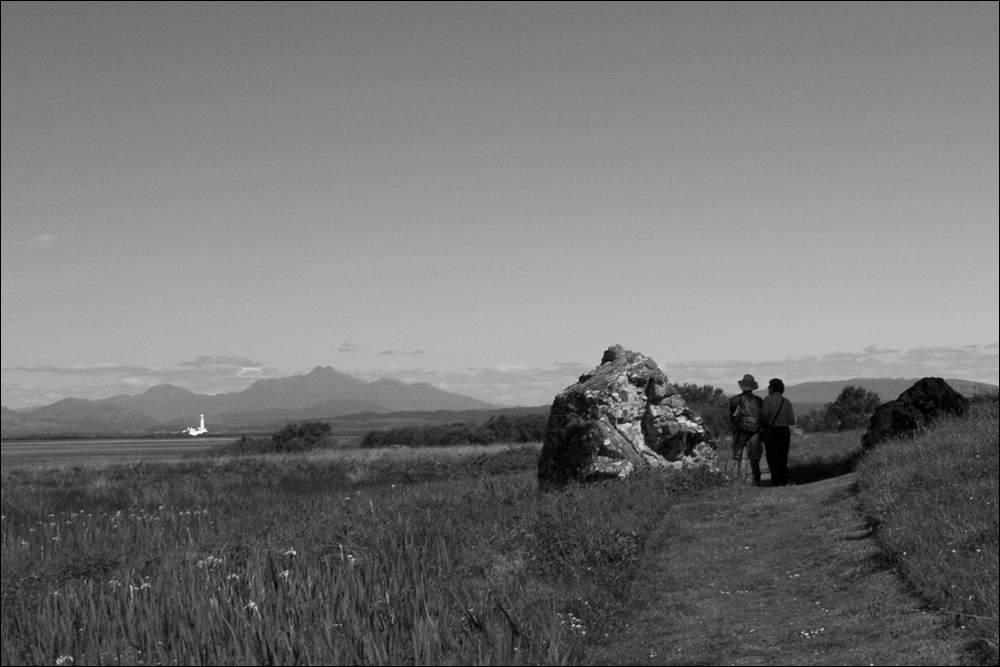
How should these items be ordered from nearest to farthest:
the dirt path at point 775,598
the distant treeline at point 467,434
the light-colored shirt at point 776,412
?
the dirt path at point 775,598, the light-colored shirt at point 776,412, the distant treeline at point 467,434

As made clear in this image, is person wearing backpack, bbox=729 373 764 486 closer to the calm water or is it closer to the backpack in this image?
the backpack

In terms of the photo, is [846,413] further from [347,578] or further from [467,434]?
[347,578]

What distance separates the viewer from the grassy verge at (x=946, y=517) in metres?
8.82

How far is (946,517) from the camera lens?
10930 mm

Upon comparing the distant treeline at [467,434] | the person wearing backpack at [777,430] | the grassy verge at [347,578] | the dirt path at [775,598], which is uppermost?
the person wearing backpack at [777,430]

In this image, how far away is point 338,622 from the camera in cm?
940

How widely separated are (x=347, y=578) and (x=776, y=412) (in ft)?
37.8

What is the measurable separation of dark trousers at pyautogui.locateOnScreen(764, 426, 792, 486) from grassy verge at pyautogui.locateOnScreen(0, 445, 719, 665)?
1.39 meters

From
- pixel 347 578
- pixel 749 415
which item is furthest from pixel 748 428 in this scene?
pixel 347 578

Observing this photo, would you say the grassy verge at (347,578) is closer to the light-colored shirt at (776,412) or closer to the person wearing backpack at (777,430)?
the person wearing backpack at (777,430)

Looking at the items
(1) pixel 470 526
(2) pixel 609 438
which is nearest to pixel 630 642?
(1) pixel 470 526

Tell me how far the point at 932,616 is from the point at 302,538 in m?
9.43

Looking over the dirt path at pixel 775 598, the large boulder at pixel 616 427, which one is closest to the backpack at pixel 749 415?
the large boulder at pixel 616 427

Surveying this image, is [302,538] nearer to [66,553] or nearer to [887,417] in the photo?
[66,553]
